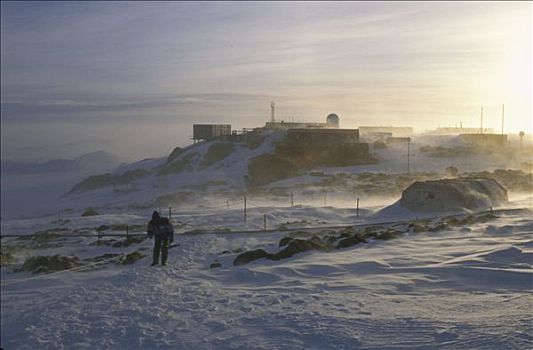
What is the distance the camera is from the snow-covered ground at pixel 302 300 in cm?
818

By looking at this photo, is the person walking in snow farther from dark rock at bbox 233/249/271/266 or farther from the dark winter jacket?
dark rock at bbox 233/249/271/266

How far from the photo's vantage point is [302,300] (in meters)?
10.3

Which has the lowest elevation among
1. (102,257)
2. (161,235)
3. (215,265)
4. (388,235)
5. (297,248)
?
(102,257)

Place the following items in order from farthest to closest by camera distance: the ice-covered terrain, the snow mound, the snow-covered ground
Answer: the snow mound
the ice-covered terrain
the snow-covered ground

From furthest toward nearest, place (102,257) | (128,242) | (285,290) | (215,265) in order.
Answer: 1. (128,242)
2. (102,257)
3. (215,265)
4. (285,290)

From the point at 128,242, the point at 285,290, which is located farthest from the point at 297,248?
the point at 128,242

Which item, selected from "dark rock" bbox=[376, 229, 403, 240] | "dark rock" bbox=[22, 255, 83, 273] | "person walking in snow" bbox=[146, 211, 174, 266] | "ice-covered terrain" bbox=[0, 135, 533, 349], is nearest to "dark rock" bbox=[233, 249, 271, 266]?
"ice-covered terrain" bbox=[0, 135, 533, 349]

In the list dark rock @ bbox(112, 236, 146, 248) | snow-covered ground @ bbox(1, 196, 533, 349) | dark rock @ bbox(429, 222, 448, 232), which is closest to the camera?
snow-covered ground @ bbox(1, 196, 533, 349)

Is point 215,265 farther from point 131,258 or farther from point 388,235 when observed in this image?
point 388,235

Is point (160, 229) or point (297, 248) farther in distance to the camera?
point (297, 248)

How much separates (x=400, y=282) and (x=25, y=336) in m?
6.60

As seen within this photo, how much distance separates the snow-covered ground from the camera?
8.18m

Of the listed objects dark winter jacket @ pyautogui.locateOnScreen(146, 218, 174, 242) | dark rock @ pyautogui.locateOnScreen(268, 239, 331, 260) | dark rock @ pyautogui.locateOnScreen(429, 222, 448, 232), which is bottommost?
dark rock @ pyautogui.locateOnScreen(268, 239, 331, 260)

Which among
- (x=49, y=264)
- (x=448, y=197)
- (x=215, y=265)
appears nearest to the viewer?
(x=215, y=265)
